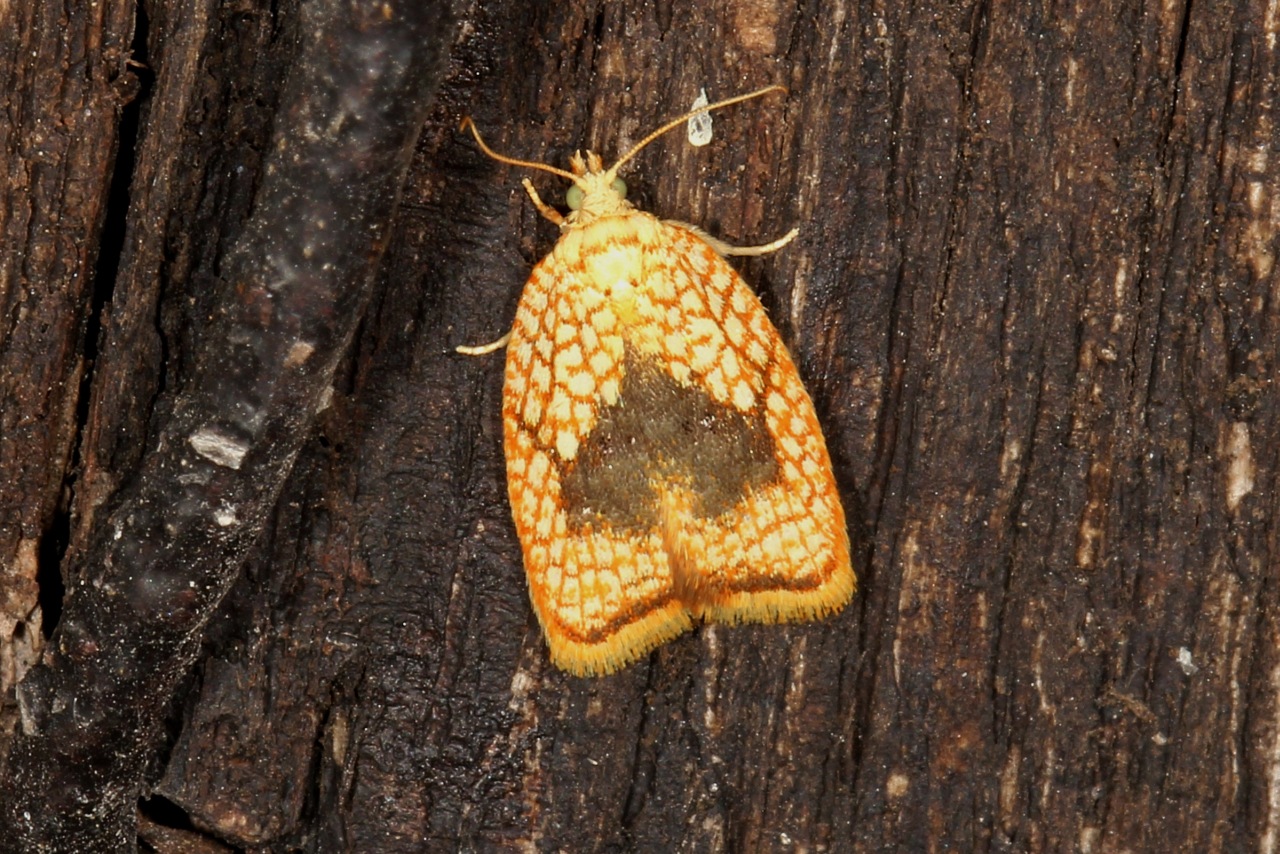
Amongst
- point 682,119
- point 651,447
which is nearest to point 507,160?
point 682,119

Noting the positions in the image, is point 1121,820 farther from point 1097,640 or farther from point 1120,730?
point 1097,640

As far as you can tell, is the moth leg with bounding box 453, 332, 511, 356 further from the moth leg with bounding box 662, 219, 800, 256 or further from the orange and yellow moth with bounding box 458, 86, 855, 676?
the moth leg with bounding box 662, 219, 800, 256

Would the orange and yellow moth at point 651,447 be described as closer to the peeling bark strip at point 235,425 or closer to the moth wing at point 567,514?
the moth wing at point 567,514

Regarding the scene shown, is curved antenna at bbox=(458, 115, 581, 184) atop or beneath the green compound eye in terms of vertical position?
atop

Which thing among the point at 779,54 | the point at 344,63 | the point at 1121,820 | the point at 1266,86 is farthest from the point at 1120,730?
the point at 344,63

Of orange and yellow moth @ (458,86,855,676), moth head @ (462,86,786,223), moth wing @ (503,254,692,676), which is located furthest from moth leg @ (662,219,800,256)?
moth wing @ (503,254,692,676)
